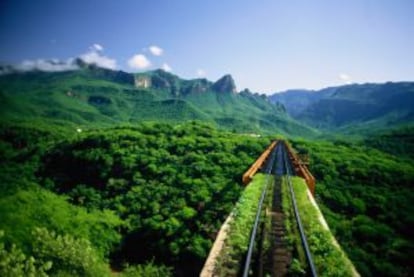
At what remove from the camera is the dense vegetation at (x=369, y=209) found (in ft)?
60.8

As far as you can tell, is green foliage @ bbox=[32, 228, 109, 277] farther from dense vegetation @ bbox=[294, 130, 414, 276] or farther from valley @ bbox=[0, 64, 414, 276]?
dense vegetation @ bbox=[294, 130, 414, 276]

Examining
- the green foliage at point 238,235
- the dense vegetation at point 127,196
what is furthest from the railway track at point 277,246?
the dense vegetation at point 127,196

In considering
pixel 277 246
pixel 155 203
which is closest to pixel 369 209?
pixel 277 246

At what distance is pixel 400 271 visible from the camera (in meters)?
17.0

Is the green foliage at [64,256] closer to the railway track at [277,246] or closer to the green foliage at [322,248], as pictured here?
the railway track at [277,246]

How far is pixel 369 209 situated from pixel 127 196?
79.9 feet

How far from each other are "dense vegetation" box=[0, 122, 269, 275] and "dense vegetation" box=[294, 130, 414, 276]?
28.9 feet

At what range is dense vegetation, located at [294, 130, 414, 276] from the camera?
18522 mm

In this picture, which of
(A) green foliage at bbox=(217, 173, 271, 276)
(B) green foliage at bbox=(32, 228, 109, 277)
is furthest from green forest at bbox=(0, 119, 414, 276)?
(A) green foliage at bbox=(217, 173, 271, 276)

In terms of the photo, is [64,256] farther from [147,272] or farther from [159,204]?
[159,204]

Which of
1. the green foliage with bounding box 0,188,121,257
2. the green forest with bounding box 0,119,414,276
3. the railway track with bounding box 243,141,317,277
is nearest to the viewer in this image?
the railway track with bounding box 243,141,317,277

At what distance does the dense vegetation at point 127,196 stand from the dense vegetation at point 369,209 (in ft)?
28.9

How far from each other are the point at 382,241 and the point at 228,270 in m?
15.3

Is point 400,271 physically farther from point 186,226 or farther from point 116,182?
point 116,182
